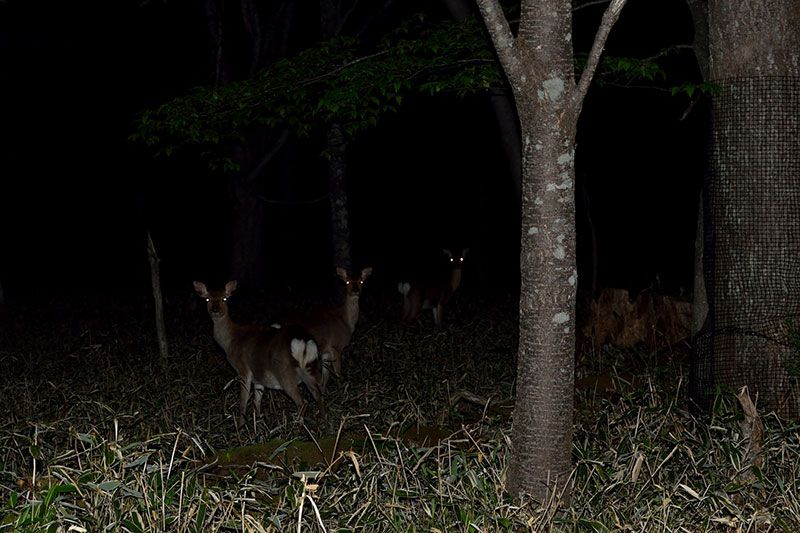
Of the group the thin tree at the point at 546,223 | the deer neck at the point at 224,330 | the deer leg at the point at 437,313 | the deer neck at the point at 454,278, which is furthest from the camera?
the deer neck at the point at 454,278

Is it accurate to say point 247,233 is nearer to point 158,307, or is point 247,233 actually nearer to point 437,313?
point 437,313

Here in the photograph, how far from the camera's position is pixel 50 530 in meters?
4.96

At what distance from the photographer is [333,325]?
11898 mm

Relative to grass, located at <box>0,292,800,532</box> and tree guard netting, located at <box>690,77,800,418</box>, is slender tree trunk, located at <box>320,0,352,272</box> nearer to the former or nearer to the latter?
grass, located at <box>0,292,800,532</box>

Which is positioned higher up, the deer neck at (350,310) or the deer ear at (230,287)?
the deer ear at (230,287)

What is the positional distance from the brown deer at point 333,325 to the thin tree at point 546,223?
16.7 feet

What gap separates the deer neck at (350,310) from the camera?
12375mm

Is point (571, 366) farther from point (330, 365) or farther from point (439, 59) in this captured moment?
point (330, 365)

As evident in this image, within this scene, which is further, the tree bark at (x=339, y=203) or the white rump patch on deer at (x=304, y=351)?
the tree bark at (x=339, y=203)

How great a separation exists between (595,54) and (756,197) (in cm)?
253

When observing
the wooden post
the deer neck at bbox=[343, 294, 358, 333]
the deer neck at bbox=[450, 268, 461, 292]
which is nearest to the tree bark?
the deer neck at bbox=[450, 268, 461, 292]

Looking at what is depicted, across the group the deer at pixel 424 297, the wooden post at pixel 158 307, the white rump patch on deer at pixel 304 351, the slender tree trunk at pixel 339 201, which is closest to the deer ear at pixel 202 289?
the wooden post at pixel 158 307

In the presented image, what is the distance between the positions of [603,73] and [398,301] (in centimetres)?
1054

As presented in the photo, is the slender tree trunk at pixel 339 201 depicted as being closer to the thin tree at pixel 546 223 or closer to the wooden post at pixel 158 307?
the wooden post at pixel 158 307
